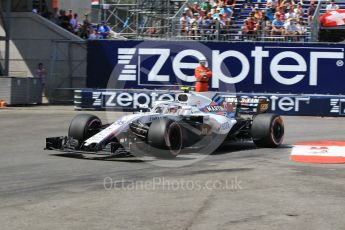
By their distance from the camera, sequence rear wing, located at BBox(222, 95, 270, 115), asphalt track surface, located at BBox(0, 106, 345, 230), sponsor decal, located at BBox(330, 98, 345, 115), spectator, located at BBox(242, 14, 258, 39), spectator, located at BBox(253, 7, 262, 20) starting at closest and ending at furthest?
1. asphalt track surface, located at BBox(0, 106, 345, 230)
2. rear wing, located at BBox(222, 95, 270, 115)
3. sponsor decal, located at BBox(330, 98, 345, 115)
4. spectator, located at BBox(242, 14, 258, 39)
5. spectator, located at BBox(253, 7, 262, 20)

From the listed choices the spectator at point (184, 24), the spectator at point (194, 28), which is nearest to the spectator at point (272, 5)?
the spectator at point (194, 28)

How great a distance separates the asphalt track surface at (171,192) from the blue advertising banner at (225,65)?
10.8m

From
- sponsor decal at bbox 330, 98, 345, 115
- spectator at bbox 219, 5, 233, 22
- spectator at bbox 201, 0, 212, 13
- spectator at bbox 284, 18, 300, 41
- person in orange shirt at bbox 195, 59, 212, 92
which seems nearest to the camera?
person in orange shirt at bbox 195, 59, 212, 92

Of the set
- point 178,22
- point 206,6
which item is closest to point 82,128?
point 178,22

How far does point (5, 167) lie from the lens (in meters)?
10.1

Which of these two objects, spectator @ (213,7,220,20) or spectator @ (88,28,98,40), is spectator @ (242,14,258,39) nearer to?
spectator @ (213,7,220,20)

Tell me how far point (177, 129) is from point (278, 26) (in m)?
14.6

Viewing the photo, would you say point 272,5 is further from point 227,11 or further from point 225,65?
point 225,65

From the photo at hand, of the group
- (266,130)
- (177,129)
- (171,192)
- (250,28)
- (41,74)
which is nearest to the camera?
(171,192)

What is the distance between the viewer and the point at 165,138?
34.8ft

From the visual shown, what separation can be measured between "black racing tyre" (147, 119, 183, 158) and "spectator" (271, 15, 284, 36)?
46.5 ft

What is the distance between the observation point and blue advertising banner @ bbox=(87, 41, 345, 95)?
74.4 feet

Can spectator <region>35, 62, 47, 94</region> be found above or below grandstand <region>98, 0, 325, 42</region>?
below

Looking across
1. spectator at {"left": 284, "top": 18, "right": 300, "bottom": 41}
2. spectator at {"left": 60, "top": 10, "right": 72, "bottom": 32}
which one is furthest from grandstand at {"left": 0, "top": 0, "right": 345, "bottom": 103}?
spectator at {"left": 284, "top": 18, "right": 300, "bottom": 41}
